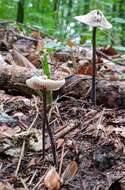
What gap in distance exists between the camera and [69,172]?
5.58ft

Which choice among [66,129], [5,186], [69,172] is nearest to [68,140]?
[66,129]

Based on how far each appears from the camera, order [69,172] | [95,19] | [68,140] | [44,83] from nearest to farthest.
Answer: [44,83] → [69,172] → [68,140] → [95,19]

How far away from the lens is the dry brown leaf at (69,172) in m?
1.66

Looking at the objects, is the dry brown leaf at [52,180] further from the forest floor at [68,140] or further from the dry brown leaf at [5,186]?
the dry brown leaf at [5,186]

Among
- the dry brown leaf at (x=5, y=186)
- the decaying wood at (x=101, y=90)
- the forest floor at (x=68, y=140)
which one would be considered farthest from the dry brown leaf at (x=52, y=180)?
the decaying wood at (x=101, y=90)

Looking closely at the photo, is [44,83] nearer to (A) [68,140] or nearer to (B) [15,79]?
(A) [68,140]

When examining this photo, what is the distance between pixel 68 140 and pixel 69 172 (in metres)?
0.27

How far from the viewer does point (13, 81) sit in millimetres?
2572

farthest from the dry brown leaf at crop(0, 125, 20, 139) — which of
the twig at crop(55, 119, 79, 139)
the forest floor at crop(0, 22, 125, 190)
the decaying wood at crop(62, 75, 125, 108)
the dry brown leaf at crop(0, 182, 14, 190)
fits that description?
the decaying wood at crop(62, 75, 125, 108)

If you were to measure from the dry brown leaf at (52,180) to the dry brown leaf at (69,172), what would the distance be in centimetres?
3

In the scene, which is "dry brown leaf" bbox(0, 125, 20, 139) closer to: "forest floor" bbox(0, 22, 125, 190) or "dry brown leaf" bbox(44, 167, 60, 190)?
"forest floor" bbox(0, 22, 125, 190)

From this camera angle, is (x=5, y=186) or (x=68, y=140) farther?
(x=68, y=140)

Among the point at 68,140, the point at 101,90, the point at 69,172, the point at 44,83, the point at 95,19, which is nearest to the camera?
the point at 44,83

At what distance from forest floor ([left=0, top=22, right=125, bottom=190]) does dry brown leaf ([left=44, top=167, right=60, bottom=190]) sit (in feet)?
0.09
